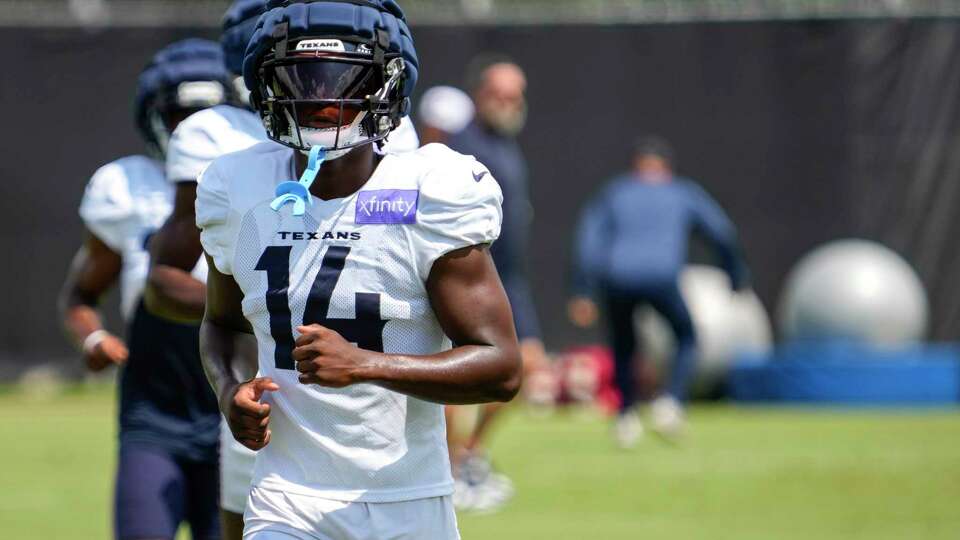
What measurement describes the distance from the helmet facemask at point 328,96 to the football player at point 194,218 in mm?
766

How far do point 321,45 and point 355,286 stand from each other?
0.51 m

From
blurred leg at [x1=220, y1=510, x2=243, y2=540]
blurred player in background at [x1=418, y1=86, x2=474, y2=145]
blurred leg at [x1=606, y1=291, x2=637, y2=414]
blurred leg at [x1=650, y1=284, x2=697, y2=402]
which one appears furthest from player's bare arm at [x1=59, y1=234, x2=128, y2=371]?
blurred leg at [x1=650, y1=284, x2=697, y2=402]

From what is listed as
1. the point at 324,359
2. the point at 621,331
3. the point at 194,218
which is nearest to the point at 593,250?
the point at 621,331

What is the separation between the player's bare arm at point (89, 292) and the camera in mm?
5258

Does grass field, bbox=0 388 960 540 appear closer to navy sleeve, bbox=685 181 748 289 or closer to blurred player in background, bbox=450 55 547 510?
blurred player in background, bbox=450 55 547 510

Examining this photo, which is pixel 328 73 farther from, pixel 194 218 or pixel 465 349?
pixel 194 218

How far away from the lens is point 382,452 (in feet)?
11.5

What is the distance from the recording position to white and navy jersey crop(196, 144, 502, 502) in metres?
3.47

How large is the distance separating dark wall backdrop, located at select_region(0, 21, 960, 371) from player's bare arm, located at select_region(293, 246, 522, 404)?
14810 millimetres

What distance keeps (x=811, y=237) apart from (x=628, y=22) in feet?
10.3

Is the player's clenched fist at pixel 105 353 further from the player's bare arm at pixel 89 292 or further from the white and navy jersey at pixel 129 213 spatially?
the white and navy jersey at pixel 129 213

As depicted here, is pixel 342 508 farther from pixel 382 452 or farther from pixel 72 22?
pixel 72 22

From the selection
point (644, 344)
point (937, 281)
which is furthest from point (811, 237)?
point (644, 344)

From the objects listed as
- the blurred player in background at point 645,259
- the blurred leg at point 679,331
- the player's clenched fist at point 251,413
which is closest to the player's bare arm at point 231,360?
the player's clenched fist at point 251,413
